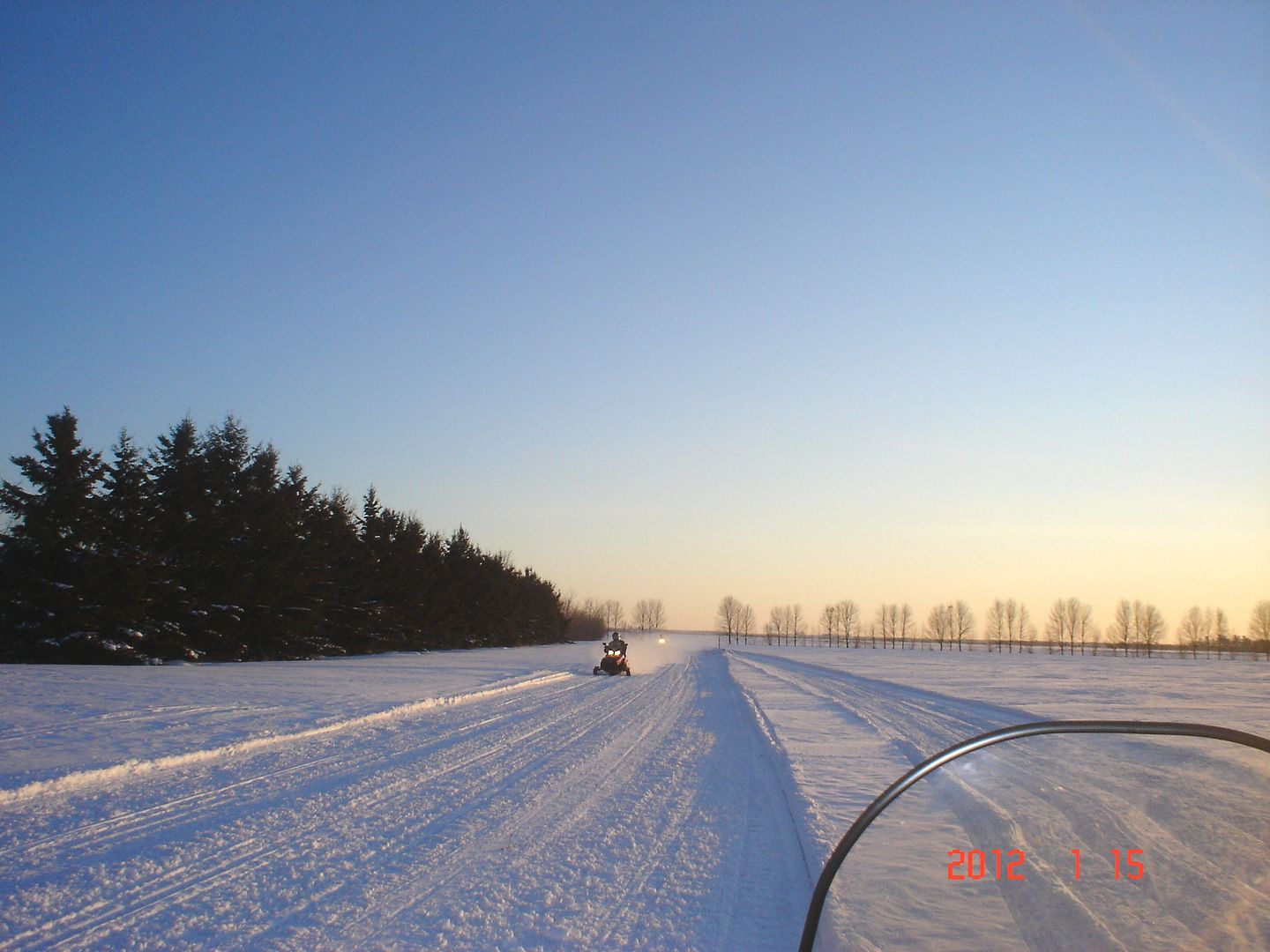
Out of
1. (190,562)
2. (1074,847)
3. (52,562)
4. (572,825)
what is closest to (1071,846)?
(1074,847)

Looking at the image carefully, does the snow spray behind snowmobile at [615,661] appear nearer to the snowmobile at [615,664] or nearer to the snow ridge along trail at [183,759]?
the snowmobile at [615,664]

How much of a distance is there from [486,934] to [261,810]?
3.99m

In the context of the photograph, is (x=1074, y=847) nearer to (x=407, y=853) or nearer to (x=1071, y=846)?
(x=1071, y=846)

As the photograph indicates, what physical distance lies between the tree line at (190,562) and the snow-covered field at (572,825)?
9.13m

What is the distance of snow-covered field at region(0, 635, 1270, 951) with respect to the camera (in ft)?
7.28

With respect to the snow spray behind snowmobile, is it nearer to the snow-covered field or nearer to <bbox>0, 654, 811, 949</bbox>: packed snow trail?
the snow-covered field

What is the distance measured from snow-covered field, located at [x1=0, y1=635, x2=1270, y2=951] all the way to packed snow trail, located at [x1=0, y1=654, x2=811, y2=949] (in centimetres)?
3

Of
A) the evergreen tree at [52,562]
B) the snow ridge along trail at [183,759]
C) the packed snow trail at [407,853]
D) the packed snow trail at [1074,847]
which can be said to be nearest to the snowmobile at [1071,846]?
the packed snow trail at [1074,847]

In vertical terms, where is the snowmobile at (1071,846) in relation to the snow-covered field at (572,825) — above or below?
above

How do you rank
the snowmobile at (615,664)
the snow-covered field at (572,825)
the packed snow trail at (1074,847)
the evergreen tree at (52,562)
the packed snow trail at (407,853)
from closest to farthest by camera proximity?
1. the packed snow trail at (1074,847)
2. the snow-covered field at (572,825)
3. the packed snow trail at (407,853)
4. the evergreen tree at (52,562)
5. the snowmobile at (615,664)

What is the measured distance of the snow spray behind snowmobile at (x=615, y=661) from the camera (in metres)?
33.4

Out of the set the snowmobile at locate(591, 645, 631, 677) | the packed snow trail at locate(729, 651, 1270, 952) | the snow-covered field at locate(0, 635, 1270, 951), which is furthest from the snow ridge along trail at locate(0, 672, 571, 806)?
the snowmobile at locate(591, 645, 631, 677)

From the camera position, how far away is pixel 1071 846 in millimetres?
2330

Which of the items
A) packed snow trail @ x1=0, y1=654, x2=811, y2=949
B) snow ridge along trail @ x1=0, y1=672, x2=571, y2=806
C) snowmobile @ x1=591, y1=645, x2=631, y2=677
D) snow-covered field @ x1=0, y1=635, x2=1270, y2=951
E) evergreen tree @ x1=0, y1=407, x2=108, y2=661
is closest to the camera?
snow-covered field @ x1=0, y1=635, x2=1270, y2=951
